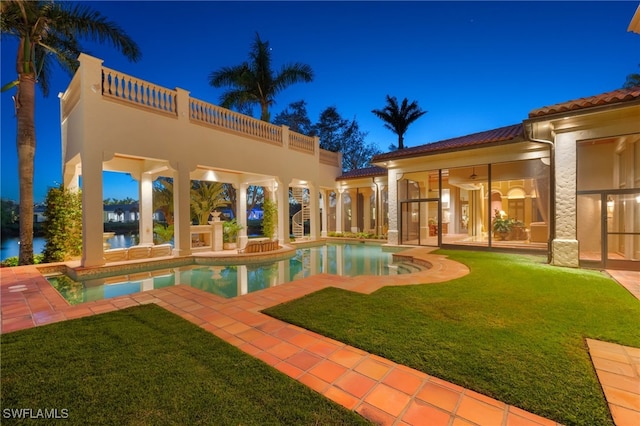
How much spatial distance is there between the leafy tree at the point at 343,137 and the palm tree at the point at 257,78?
11903 mm

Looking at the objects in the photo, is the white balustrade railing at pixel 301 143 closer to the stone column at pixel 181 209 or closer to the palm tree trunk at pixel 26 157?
the stone column at pixel 181 209

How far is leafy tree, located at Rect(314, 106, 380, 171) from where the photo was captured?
92.3 feet

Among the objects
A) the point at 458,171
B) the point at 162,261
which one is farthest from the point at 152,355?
the point at 458,171

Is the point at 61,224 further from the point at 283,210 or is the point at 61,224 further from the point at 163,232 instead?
the point at 283,210

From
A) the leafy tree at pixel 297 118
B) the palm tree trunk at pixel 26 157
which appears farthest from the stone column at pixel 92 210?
the leafy tree at pixel 297 118

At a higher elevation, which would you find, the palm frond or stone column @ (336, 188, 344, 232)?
the palm frond

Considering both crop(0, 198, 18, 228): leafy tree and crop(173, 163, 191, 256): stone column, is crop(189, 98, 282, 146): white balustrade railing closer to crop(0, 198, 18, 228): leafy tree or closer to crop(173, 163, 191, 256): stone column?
crop(173, 163, 191, 256): stone column

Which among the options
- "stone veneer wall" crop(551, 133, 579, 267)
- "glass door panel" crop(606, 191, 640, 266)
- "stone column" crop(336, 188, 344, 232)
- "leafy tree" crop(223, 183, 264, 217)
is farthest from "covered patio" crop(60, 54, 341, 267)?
"glass door panel" crop(606, 191, 640, 266)

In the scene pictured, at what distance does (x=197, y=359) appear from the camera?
294 cm

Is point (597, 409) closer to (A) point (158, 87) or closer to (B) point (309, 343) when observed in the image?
(B) point (309, 343)

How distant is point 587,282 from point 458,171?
832cm

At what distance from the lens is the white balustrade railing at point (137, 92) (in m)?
8.90

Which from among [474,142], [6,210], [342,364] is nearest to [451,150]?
[474,142]

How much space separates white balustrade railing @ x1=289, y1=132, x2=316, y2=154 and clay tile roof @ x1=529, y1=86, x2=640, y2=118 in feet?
36.1
